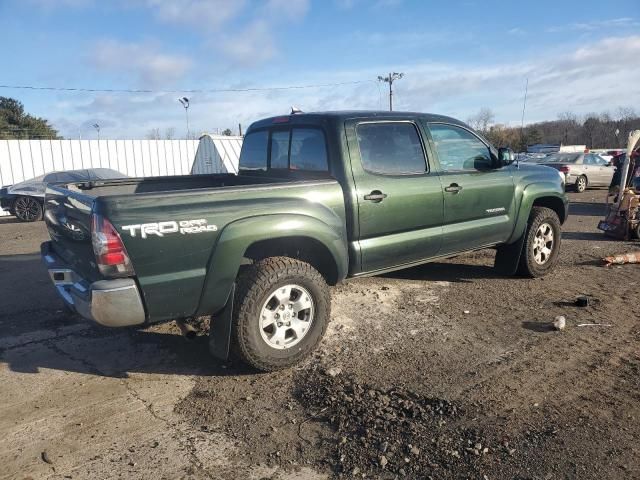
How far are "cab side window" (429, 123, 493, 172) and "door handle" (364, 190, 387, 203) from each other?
3.22 feet

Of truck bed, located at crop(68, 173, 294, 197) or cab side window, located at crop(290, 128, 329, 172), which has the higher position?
cab side window, located at crop(290, 128, 329, 172)

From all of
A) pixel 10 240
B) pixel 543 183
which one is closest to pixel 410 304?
pixel 543 183

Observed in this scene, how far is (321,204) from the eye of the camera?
4059 millimetres

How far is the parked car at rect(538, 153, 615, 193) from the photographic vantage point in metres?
18.3

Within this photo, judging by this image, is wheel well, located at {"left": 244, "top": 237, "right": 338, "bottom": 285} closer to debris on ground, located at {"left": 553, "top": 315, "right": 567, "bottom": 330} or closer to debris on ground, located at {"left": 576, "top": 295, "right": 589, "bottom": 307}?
debris on ground, located at {"left": 553, "top": 315, "right": 567, "bottom": 330}

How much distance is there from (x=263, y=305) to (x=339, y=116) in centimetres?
184

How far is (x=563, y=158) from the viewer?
1898 cm

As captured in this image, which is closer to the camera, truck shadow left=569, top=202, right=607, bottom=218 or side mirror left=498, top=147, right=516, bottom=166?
side mirror left=498, top=147, right=516, bottom=166

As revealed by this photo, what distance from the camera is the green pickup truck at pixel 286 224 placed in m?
3.30

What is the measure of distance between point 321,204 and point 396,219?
2.89ft

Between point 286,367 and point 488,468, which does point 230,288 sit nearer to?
point 286,367

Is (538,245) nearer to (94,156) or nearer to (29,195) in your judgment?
(29,195)

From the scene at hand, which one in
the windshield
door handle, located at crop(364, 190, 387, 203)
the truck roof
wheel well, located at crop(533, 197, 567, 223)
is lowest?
wheel well, located at crop(533, 197, 567, 223)

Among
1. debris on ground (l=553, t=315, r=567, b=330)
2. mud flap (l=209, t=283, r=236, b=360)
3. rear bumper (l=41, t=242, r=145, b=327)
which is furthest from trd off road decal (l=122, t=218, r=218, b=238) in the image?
debris on ground (l=553, t=315, r=567, b=330)
